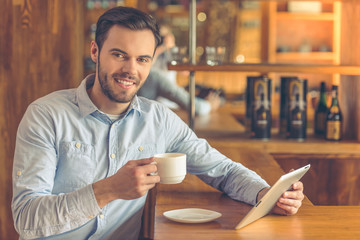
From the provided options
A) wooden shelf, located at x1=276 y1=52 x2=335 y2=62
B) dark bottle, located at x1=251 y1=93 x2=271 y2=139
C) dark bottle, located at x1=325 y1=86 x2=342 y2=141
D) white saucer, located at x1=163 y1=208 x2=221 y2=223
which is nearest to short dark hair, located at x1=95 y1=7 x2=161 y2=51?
white saucer, located at x1=163 y1=208 x2=221 y2=223

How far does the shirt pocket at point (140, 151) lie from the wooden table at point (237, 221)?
14cm

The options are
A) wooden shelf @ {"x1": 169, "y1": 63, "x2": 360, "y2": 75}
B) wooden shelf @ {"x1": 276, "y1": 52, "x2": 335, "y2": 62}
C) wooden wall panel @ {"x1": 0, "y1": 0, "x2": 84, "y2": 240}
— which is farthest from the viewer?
wooden shelf @ {"x1": 276, "y1": 52, "x2": 335, "y2": 62}

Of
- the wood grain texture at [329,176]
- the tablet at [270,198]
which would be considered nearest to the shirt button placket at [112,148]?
the tablet at [270,198]

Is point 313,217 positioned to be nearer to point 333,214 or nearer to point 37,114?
point 333,214

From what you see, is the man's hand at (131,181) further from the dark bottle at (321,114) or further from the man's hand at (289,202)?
the dark bottle at (321,114)

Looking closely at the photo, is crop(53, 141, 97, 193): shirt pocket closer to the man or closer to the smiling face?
the man

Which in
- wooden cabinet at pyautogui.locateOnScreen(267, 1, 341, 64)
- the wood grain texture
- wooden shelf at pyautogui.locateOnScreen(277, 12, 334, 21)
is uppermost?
wooden shelf at pyautogui.locateOnScreen(277, 12, 334, 21)

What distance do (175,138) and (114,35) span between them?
1.55 ft

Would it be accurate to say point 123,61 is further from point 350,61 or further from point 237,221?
point 350,61

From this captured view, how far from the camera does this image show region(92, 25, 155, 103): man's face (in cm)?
176

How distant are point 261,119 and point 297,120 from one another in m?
0.20

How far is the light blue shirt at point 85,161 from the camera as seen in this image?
1498 millimetres

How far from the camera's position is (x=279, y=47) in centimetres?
620

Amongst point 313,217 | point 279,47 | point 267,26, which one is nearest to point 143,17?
point 313,217
